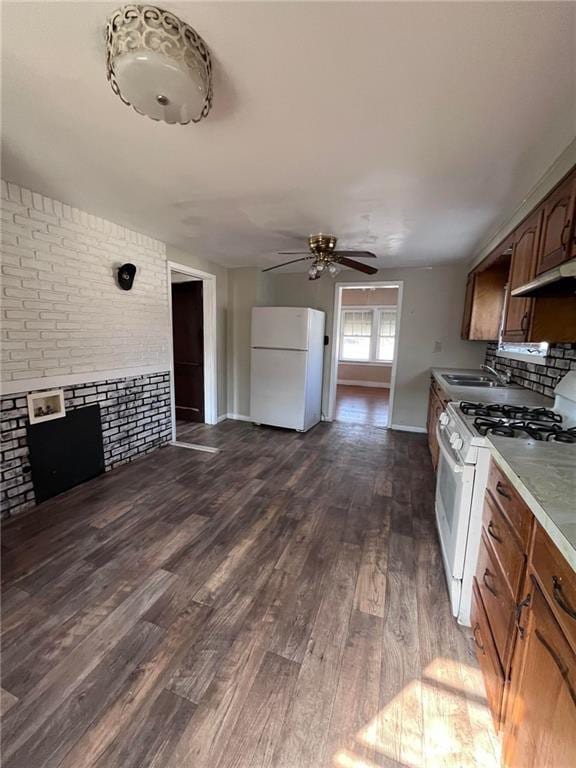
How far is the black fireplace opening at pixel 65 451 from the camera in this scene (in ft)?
8.04

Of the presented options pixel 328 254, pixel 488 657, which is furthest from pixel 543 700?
pixel 328 254

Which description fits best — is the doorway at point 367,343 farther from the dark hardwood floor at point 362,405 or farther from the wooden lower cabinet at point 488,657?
the wooden lower cabinet at point 488,657

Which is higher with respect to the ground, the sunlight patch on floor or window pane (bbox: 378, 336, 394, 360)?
window pane (bbox: 378, 336, 394, 360)

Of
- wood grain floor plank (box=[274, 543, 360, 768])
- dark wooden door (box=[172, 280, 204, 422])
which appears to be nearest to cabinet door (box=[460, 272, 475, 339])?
wood grain floor plank (box=[274, 543, 360, 768])

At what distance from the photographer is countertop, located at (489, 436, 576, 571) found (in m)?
0.78

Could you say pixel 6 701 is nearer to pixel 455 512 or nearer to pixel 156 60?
pixel 455 512

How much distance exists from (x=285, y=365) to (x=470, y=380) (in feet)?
7.07

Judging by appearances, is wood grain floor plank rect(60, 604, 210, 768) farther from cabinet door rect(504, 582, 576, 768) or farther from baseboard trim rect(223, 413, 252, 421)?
baseboard trim rect(223, 413, 252, 421)

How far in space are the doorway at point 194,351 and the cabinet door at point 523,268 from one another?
133 inches

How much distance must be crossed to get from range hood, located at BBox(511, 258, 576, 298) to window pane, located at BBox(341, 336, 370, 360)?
252 inches

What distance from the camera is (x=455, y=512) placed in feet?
5.44

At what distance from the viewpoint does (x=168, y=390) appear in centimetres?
375

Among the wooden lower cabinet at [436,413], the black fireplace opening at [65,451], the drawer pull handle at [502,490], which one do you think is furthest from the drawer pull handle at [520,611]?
the black fireplace opening at [65,451]

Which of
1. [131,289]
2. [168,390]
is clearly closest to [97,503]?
[168,390]
